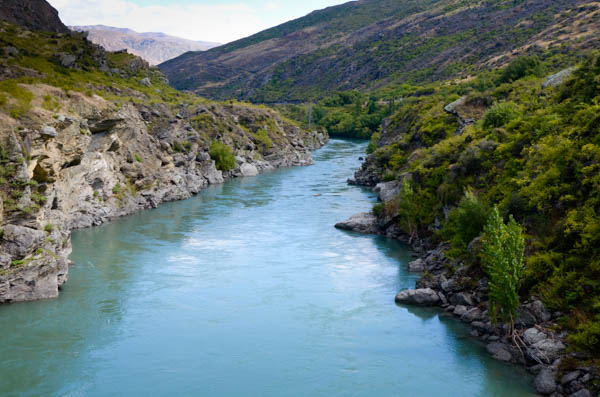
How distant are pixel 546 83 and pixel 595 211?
69.4 ft

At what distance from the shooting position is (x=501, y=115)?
1368 inches

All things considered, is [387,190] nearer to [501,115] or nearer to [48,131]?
[501,115]

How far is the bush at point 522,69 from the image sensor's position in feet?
165

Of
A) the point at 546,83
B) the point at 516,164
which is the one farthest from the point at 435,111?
the point at 516,164

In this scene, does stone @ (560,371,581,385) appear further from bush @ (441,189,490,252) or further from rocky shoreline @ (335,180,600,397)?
bush @ (441,189,490,252)

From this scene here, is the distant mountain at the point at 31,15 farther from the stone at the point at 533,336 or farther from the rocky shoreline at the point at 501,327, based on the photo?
the stone at the point at 533,336

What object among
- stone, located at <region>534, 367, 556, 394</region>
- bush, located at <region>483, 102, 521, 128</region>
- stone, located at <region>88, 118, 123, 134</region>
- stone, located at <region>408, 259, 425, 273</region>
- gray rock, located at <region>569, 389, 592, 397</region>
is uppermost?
stone, located at <region>88, 118, 123, 134</region>

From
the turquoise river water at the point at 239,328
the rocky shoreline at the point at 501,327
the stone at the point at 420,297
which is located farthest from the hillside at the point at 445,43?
the stone at the point at 420,297

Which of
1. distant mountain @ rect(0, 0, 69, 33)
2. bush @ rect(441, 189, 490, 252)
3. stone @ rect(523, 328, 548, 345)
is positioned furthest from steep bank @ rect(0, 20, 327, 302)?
stone @ rect(523, 328, 548, 345)

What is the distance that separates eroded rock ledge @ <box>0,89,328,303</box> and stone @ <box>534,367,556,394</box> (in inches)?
814

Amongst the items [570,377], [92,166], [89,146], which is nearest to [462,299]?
[570,377]

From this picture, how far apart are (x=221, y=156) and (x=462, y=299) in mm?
48391

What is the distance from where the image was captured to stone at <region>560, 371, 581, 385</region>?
15.9 m

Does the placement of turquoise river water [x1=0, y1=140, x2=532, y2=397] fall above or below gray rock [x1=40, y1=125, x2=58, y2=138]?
below
